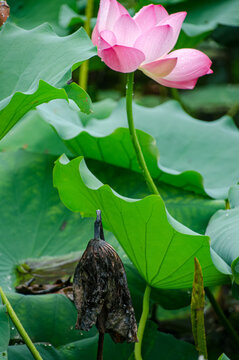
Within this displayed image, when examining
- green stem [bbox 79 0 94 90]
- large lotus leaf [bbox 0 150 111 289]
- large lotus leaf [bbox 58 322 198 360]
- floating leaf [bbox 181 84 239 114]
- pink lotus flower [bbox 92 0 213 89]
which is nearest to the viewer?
pink lotus flower [bbox 92 0 213 89]

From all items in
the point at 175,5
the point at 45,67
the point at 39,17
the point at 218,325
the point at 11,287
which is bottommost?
the point at 218,325

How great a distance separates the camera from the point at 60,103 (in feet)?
4.46

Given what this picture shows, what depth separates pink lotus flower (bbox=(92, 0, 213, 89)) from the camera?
2.53 feet

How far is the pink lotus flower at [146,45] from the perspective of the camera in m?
0.77

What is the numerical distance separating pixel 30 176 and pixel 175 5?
977mm

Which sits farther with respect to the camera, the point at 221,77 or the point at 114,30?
the point at 221,77

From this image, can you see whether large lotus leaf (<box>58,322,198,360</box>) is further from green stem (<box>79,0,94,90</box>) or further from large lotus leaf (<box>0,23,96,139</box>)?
green stem (<box>79,0,94,90</box>)

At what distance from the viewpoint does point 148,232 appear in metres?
0.81

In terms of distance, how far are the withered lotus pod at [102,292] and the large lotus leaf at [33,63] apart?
24 cm

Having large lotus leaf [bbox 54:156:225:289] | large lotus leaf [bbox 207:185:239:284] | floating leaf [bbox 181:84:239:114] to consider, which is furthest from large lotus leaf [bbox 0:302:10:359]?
floating leaf [bbox 181:84:239:114]

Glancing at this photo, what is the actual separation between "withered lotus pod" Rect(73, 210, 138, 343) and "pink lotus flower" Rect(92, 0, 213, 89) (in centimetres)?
27

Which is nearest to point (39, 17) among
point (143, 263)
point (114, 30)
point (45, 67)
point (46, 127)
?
point (46, 127)

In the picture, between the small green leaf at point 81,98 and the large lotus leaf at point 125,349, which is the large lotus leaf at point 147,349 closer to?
the large lotus leaf at point 125,349

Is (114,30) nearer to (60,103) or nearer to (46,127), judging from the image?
(60,103)
